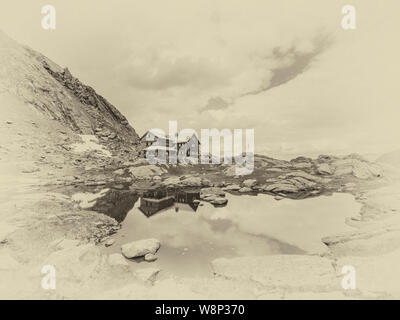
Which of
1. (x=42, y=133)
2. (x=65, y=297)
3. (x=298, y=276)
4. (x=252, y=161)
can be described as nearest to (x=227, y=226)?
(x=298, y=276)

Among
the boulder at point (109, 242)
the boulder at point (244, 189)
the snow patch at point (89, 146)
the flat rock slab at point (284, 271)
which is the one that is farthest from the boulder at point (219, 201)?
the snow patch at point (89, 146)

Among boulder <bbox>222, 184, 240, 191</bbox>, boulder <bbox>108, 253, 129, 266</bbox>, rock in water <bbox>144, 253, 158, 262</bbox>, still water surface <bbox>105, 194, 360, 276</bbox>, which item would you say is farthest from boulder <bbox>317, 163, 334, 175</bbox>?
boulder <bbox>108, 253, 129, 266</bbox>

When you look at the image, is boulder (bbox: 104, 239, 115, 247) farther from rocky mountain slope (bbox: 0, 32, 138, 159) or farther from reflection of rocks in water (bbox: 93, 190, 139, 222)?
rocky mountain slope (bbox: 0, 32, 138, 159)

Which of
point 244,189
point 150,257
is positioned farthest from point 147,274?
point 244,189

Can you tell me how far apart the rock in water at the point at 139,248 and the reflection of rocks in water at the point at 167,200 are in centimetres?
600

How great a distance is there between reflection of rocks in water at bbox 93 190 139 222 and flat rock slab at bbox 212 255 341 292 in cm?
961

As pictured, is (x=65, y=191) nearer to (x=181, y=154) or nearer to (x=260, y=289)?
(x=260, y=289)

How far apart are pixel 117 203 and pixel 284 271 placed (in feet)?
51.3

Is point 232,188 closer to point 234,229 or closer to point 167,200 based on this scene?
point 167,200

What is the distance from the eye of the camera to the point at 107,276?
9.64 m

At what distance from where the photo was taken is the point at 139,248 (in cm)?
1183

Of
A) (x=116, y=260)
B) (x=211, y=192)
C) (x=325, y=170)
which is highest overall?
(x=325, y=170)

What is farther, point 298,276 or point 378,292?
point 298,276
